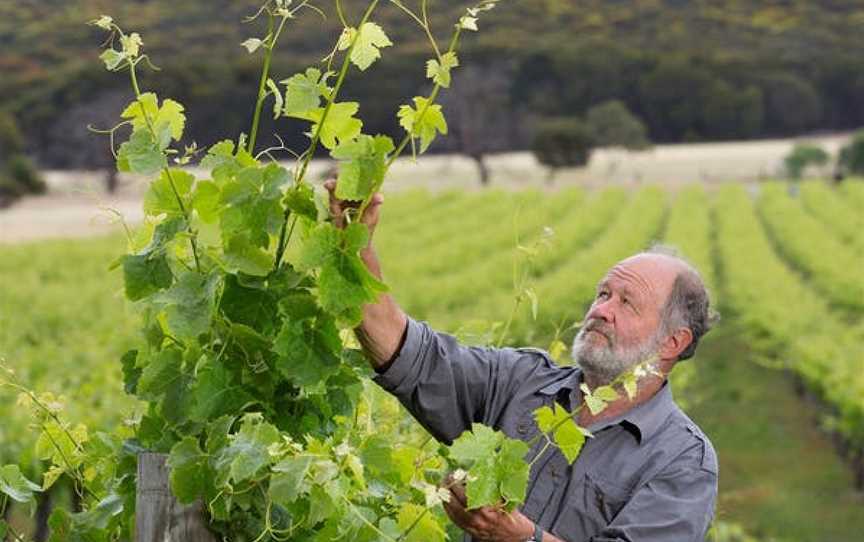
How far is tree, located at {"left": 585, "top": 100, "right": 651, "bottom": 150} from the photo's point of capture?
261 feet

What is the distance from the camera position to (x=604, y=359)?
2787 mm

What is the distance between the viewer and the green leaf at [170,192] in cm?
227

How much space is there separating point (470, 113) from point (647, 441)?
81597 millimetres

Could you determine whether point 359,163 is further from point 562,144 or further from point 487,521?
point 562,144

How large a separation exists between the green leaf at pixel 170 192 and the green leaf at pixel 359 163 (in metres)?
0.21

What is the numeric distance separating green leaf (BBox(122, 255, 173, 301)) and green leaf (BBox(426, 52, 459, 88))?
0.45 meters

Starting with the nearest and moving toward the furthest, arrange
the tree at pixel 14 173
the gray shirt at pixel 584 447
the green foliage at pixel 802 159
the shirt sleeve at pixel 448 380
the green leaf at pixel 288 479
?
the green leaf at pixel 288 479, the gray shirt at pixel 584 447, the shirt sleeve at pixel 448 380, the tree at pixel 14 173, the green foliage at pixel 802 159

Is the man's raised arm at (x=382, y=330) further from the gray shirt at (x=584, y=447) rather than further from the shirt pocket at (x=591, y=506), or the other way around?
the shirt pocket at (x=591, y=506)

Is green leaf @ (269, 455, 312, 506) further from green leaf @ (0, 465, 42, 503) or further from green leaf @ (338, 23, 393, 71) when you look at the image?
green leaf @ (0, 465, 42, 503)

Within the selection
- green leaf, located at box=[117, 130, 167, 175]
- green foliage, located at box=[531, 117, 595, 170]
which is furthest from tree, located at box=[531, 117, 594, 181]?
green leaf, located at box=[117, 130, 167, 175]

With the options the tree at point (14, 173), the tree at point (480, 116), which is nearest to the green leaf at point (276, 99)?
the tree at point (14, 173)

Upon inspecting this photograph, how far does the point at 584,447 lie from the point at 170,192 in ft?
2.88

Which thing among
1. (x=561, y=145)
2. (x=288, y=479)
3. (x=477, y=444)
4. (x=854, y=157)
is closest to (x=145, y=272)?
(x=288, y=479)

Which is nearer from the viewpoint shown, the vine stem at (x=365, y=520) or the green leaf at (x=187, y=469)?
the vine stem at (x=365, y=520)
